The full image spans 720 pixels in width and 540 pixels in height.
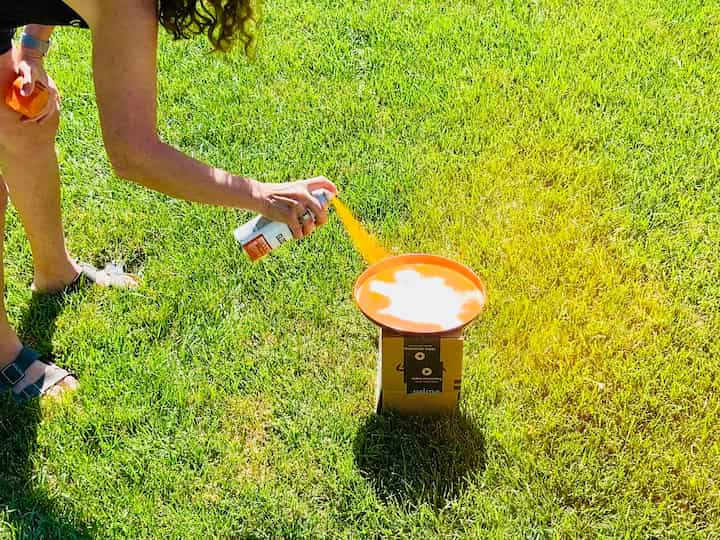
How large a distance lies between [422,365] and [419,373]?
4cm

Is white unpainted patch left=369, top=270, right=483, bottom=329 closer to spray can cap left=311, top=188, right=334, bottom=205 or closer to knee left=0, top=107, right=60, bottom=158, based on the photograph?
spray can cap left=311, top=188, right=334, bottom=205

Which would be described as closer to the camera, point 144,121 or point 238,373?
point 144,121

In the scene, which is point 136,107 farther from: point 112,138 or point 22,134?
point 22,134

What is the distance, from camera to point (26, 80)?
247cm

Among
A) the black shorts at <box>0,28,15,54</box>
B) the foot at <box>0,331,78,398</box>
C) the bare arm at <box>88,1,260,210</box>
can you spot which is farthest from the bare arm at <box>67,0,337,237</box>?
the foot at <box>0,331,78,398</box>

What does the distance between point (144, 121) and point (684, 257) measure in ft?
6.94

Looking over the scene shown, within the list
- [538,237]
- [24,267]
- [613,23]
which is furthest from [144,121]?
[613,23]

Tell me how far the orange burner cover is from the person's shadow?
101 centimetres

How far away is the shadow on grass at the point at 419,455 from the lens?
2.29m

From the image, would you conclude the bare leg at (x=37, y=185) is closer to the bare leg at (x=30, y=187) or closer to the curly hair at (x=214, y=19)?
the bare leg at (x=30, y=187)

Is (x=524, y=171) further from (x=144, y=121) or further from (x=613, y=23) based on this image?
(x=144, y=121)

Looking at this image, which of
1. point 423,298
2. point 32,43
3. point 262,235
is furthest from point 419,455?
point 32,43

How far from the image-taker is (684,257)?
119 inches

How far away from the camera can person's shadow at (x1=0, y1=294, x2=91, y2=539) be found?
2.23m
